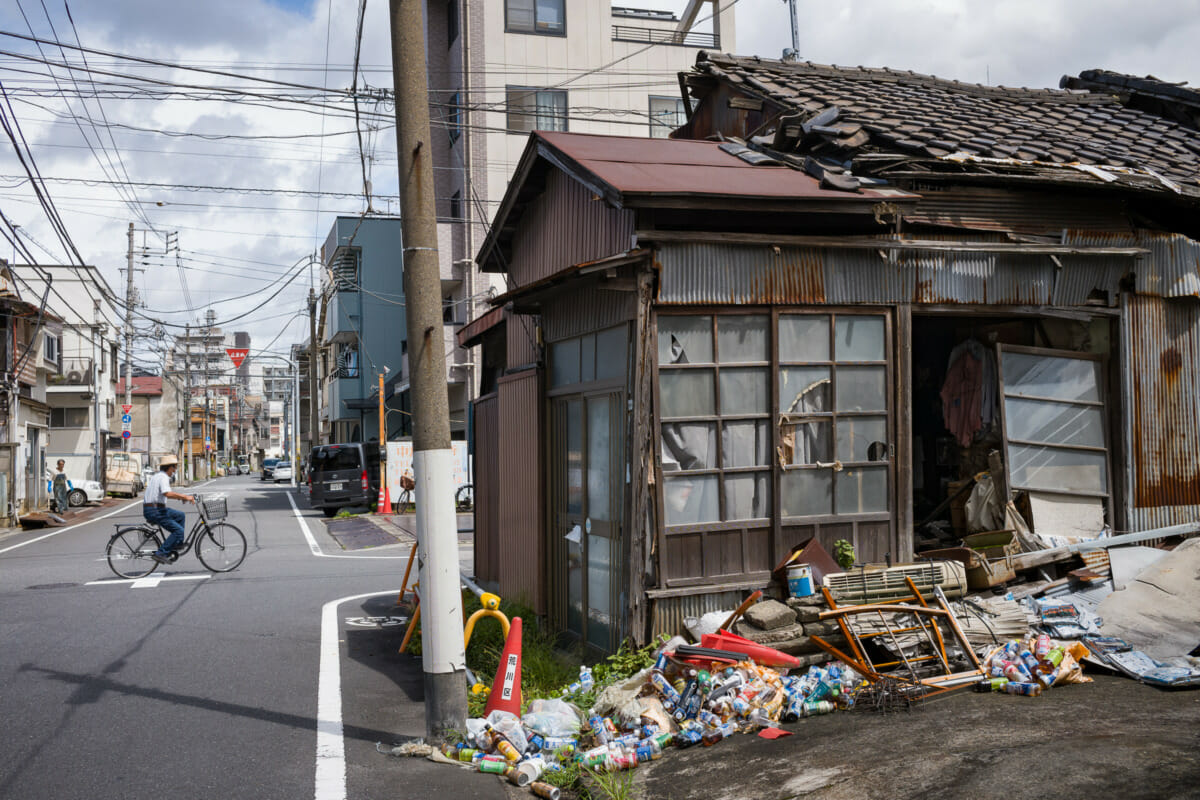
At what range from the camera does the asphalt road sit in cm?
620

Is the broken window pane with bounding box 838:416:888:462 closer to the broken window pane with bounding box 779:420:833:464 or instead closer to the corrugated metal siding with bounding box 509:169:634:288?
the broken window pane with bounding box 779:420:833:464

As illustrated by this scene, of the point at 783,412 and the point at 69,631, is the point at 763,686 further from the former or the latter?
the point at 69,631

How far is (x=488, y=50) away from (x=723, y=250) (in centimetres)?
2642

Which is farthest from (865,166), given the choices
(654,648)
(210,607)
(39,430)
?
(39,430)

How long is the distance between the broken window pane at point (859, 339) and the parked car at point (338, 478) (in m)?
25.6

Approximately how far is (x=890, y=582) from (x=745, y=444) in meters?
1.59

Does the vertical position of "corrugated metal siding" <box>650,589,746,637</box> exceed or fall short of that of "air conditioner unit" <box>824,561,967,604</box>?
it falls short

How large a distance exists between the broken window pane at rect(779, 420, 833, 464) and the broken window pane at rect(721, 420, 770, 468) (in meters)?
0.15

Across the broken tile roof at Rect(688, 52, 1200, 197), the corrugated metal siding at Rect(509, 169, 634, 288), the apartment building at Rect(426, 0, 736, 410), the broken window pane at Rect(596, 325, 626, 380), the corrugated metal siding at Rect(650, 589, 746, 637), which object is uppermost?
the apartment building at Rect(426, 0, 736, 410)

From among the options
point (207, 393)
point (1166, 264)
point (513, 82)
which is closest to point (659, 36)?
point (513, 82)

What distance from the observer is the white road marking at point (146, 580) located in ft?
49.2

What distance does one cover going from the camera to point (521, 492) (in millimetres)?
10820

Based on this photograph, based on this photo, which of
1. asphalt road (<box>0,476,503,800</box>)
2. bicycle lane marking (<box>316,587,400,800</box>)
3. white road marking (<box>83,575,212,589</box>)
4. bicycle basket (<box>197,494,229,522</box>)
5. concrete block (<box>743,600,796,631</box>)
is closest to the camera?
bicycle lane marking (<box>316,587,400,800</box>)

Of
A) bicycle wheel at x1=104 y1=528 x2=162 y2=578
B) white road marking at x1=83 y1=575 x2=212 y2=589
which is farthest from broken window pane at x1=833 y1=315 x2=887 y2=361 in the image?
bicycle wheel at x1=104 y1=528 x2=162 y2=578
